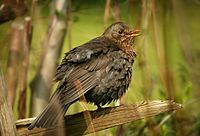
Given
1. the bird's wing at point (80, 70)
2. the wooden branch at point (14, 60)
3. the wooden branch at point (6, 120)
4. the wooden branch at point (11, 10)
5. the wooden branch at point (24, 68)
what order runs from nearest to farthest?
1. the wooden branch at point (6, 120)
2. the wooden branch at point (11, 10)
3. the bird's wing at point (80, 70)
4. the wooden branch at point (24, 68)
5. the wooden branch at point (14, 60)

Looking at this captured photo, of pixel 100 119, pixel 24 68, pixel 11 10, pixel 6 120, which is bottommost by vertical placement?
pixel 100 119

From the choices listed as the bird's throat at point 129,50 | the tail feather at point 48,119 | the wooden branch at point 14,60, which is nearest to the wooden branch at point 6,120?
the tail feather at point 48,119

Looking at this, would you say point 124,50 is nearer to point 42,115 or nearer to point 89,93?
point 89,93

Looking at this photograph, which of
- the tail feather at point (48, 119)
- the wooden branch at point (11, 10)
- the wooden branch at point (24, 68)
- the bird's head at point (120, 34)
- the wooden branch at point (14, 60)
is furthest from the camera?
the bird's head at point (120, 34)

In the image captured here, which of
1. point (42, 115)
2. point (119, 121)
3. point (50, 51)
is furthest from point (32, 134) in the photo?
point (50, 51)

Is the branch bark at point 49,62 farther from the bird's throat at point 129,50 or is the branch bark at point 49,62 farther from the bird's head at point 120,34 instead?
the bird's throat at point 129,50

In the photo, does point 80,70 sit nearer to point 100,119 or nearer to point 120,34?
point 100,119

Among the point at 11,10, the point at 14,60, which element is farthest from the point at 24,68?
the point at 11,10
